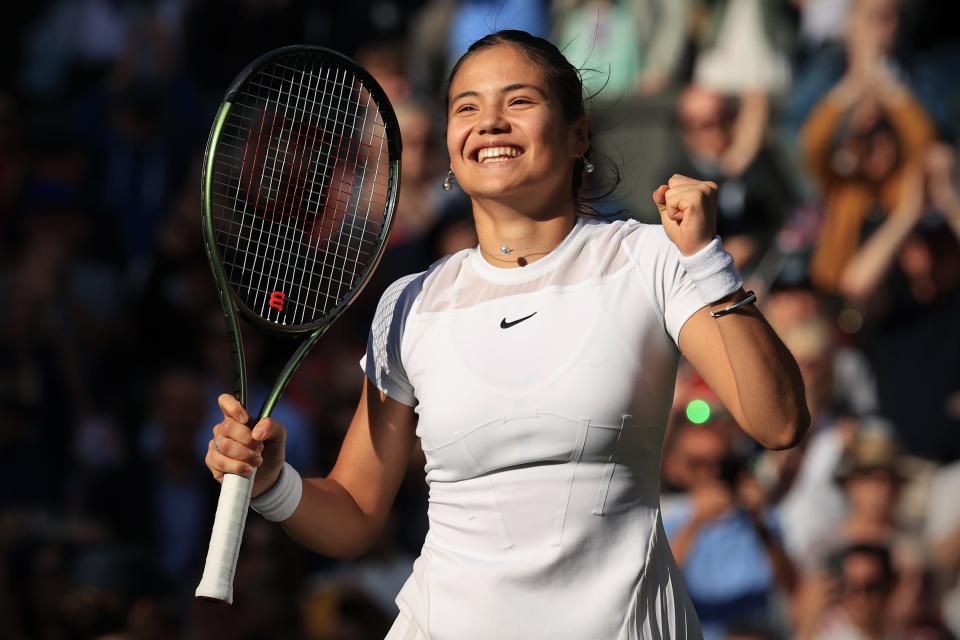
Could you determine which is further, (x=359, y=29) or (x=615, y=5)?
(x=359, y=29)

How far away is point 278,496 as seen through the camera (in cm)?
296

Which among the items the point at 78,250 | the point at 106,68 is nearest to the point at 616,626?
the point at 78,250

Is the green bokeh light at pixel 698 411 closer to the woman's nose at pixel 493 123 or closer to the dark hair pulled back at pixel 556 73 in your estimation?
the dark hair pulled back at pixel 556 73

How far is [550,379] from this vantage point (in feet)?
8.59

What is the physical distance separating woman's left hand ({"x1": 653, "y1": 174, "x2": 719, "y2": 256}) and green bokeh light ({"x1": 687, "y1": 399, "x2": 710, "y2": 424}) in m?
3.17

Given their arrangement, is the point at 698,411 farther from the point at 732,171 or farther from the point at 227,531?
the point at 227,531

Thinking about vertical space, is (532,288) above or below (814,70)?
below

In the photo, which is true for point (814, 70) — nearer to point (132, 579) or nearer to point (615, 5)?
point (615, 5)

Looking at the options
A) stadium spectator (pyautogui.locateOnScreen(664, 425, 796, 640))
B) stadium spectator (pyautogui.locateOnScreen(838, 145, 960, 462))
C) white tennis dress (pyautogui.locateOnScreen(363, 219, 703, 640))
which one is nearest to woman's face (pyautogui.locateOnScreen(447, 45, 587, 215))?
white tennis dress (pyautogui.locateOnScreen(363, 219, 703, 640))

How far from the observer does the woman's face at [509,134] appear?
2.79 m

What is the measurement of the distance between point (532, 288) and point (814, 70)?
450 centimetres

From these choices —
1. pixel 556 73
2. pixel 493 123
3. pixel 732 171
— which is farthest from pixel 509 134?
pixel 732 171

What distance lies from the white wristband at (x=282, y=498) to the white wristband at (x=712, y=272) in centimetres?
95

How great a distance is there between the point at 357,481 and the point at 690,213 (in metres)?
0.99
